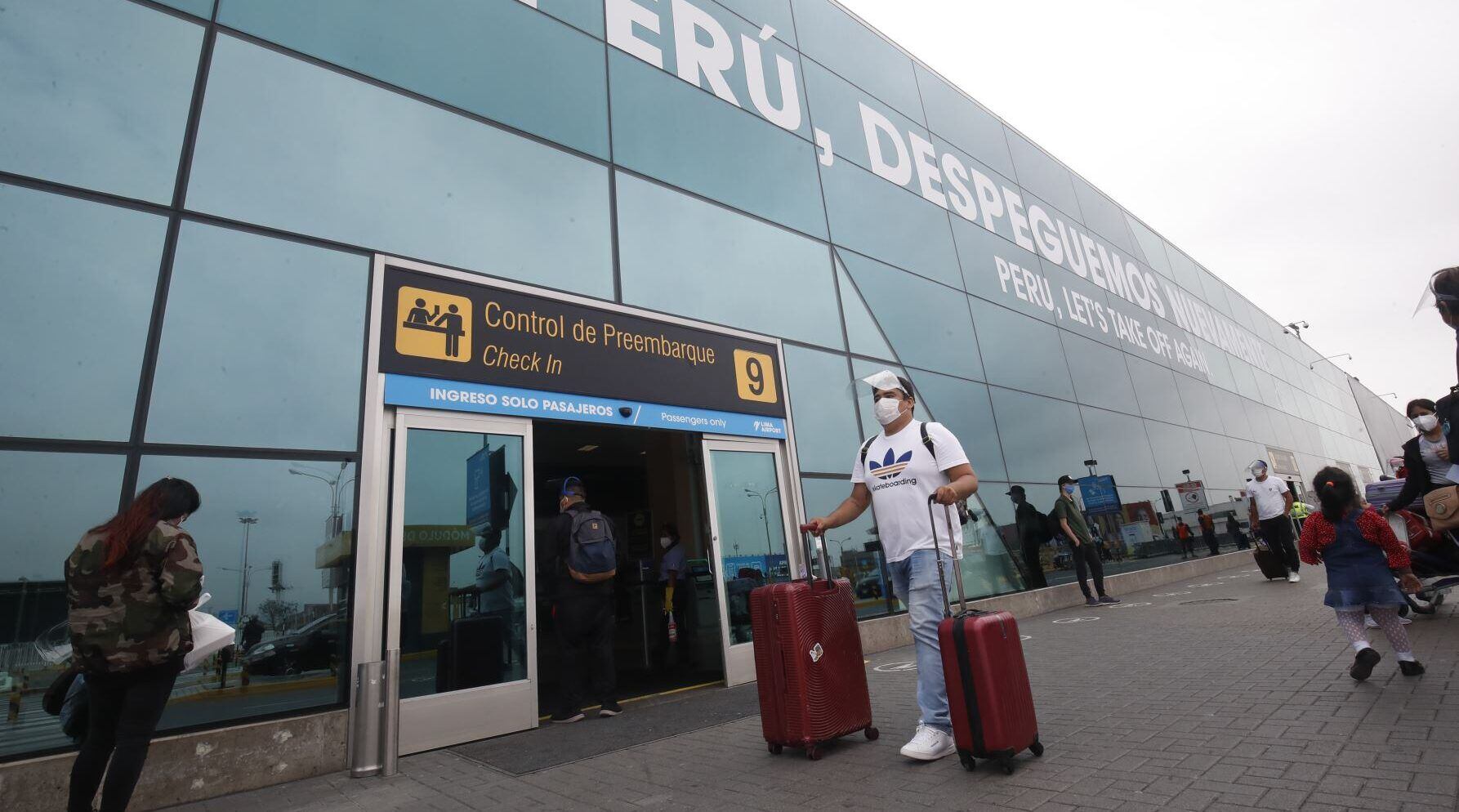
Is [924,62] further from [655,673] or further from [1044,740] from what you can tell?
[1044,740]

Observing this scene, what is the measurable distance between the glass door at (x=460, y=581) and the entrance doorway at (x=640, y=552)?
0.39 meters

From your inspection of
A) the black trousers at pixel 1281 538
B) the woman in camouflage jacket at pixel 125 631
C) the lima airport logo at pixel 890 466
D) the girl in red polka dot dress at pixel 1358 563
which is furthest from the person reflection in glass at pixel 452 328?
the black trousers at pixel 1281 538

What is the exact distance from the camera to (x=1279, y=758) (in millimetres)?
2736

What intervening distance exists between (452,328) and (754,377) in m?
3.42

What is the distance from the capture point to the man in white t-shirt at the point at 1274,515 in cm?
1004

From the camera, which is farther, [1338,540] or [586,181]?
[586,181]

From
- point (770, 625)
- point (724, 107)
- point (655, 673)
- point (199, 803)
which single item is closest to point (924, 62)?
point (724, 107)

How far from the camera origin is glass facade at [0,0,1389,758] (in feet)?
13.3

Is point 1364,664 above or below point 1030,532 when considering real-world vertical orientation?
below

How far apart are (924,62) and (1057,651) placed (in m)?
12.1

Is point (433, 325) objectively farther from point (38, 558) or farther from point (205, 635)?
point (205, 635)

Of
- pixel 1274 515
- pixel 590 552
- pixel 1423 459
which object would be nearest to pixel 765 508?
pixel 590 552

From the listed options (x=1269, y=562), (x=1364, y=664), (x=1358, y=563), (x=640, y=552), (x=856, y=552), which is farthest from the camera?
(x=640, y=552)

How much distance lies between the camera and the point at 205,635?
10.8 feet
